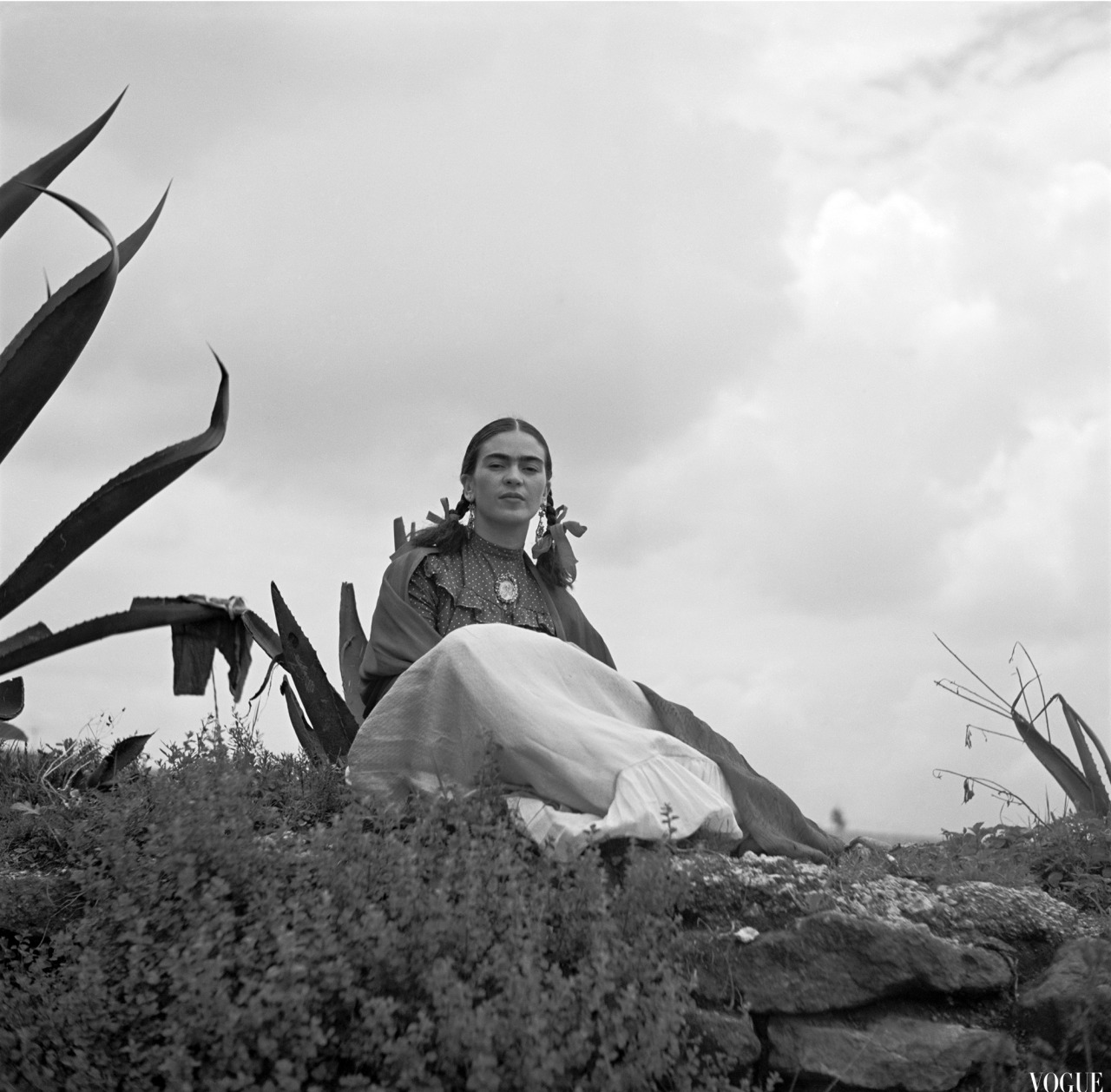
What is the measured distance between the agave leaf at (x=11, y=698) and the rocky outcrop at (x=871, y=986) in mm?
2705

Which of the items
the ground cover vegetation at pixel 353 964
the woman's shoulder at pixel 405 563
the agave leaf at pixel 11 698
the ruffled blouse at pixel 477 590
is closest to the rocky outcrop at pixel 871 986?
the ground cover vegetation at pixel 353 964

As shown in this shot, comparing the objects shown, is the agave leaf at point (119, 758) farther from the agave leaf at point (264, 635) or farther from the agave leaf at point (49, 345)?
the agave leaf at point (49, 345)

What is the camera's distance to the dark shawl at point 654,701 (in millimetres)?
4234

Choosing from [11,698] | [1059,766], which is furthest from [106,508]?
[1059,766]

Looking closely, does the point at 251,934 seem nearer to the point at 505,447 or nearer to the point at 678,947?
the point at 678,947

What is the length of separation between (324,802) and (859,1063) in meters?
2.07

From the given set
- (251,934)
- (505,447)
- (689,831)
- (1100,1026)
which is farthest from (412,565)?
(1100,1026)

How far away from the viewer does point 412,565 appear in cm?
481

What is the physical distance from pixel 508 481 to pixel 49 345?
172cm

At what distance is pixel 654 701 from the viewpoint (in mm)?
4477

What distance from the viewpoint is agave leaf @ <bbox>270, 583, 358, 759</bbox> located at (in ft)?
16.6

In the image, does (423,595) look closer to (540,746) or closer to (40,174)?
(540,746)

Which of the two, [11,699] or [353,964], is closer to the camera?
[353,964]

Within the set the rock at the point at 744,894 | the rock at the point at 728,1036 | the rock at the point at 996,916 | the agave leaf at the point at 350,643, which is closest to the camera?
the rock at the point at 728,1036
